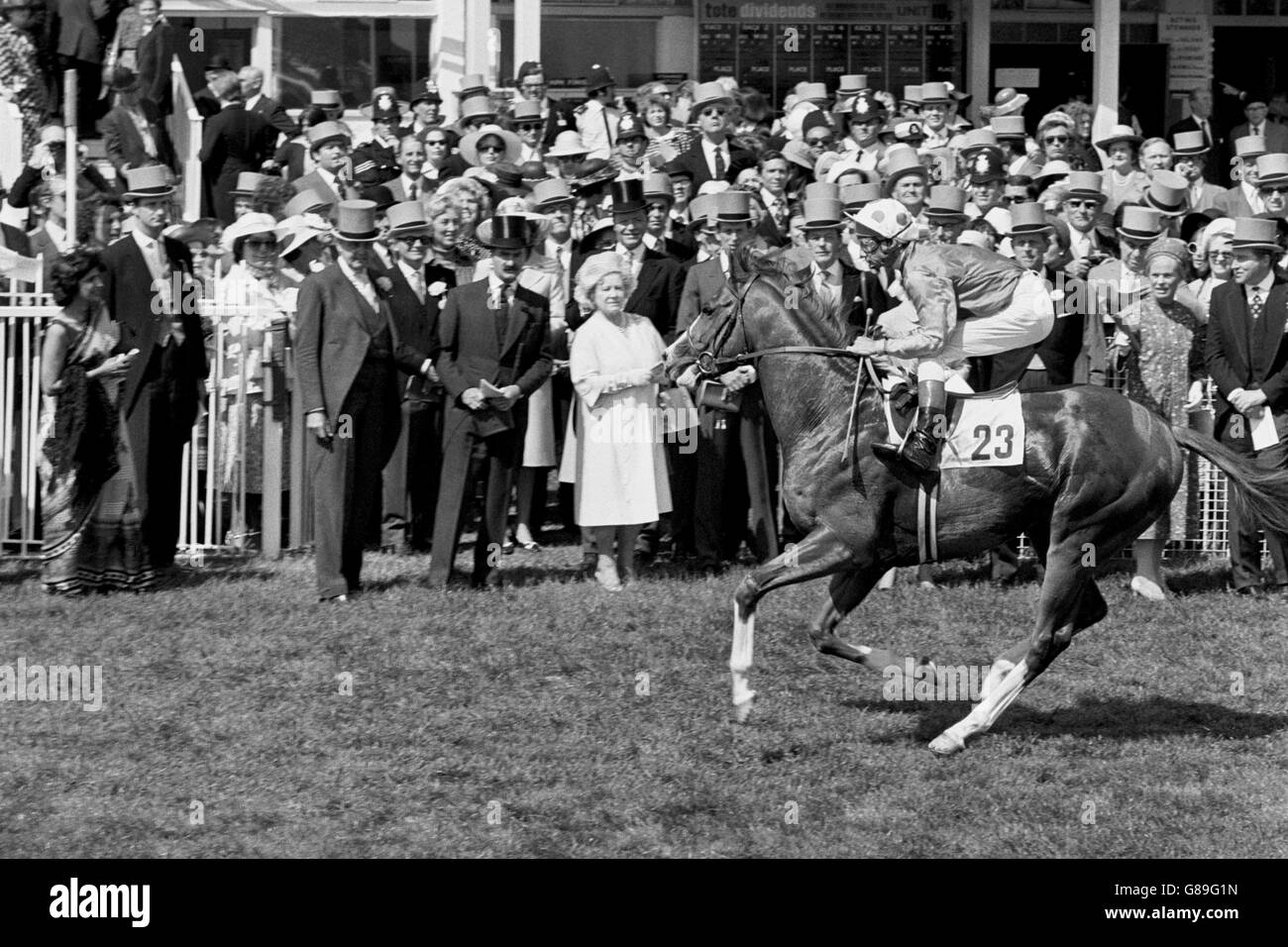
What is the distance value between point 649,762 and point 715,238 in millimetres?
4844

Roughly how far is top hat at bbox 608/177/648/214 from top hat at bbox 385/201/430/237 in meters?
1.23

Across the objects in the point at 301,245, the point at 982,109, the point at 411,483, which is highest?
the point at 982,109

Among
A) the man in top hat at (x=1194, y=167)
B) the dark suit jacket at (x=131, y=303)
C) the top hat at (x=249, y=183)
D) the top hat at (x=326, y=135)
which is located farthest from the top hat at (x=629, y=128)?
the dark suit jacket at (x=131, y=303)

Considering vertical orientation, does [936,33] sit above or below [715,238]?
above

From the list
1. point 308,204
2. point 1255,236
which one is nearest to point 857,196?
point 1255,236

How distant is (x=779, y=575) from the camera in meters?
9.68

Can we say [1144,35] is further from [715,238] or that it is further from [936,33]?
[715,238]

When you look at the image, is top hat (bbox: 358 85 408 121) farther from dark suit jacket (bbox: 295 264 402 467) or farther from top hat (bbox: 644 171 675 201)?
dark suit jacket (bbox: 295 264 402 467)

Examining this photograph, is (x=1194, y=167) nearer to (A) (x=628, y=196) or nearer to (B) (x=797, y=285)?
(A) (x=628, y=196)

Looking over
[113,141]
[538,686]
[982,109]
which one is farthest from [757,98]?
[538,686]

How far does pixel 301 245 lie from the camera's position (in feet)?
44.8

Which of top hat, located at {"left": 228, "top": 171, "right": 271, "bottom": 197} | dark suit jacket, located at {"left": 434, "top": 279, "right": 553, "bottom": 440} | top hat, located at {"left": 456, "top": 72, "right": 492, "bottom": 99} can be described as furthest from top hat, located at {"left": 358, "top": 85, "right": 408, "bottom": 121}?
dark suit jacket, located at {"left": 434, "top": 279, "right": 553, "bottom": 440}

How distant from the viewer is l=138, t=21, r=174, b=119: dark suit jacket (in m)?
17.2
